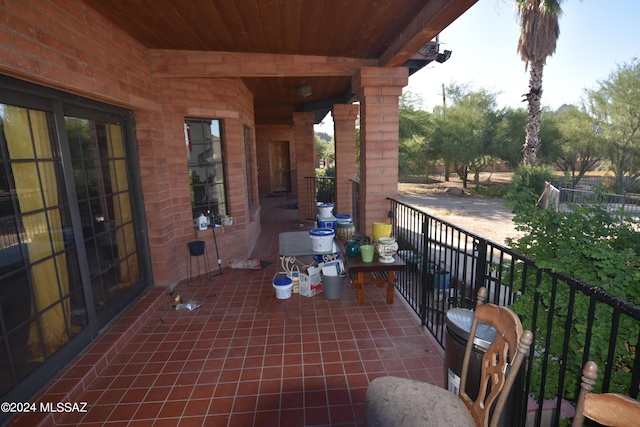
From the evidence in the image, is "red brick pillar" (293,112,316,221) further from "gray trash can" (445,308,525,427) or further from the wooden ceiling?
"gray trash can" (445,308,525,427)

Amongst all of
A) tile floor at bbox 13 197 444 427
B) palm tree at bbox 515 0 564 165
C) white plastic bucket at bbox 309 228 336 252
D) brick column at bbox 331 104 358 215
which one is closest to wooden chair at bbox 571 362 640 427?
tile floor at bbox 13 197 444 427

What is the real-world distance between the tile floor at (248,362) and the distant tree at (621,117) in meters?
15.2

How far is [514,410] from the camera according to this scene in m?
1.46

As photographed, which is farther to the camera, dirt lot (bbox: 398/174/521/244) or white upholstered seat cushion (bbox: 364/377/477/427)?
dirt lot (bbox: 398/174/521/244)

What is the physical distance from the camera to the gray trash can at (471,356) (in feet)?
4.77

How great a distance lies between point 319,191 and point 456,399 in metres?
8.16

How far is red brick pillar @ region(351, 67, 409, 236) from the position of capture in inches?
147

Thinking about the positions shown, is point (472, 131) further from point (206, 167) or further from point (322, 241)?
point (322, 241)

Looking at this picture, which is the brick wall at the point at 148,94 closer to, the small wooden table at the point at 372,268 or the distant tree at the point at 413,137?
the small wooden table at the point at 372,268

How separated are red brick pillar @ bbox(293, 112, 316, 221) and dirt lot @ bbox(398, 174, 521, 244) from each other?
386 centimetres

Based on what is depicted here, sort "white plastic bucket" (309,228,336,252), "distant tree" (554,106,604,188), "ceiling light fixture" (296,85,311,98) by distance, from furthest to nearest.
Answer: "distant tree" (554,106,604,188) < "ceiling light fixture" (296,85,311,98) < "white plastic bucket" (309,228,336,252)

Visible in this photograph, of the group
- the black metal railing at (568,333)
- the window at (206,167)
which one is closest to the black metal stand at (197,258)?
the window at (206,167)

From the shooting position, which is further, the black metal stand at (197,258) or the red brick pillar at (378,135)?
the black metal stand at (197,258)

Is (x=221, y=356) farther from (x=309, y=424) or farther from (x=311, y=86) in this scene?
(x=311, y=86)
